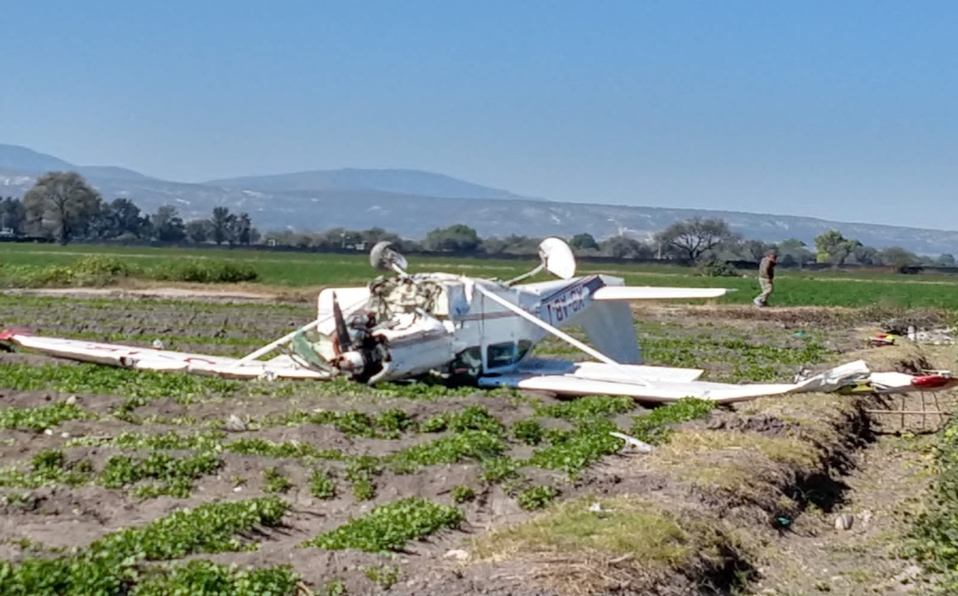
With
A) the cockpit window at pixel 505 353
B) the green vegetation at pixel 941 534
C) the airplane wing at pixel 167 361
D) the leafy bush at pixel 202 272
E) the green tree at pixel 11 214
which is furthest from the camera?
the green tree at pixel 11 214

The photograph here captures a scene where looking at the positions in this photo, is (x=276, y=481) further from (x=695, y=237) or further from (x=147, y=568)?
(x=695, y=237)

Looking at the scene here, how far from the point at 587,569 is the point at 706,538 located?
1.80m

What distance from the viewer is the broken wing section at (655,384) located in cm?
1636

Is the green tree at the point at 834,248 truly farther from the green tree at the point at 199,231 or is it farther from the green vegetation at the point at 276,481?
the green vegetation at the point at 276,481

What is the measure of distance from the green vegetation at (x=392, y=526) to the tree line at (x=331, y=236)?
99.0 m

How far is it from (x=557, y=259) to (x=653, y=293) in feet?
5.80

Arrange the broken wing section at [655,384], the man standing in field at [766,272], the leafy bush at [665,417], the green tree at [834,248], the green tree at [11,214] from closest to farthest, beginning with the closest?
the leafy bush at [665,417], the broken wing section at [655,384], the man standing in field at [766,272], the green tree at [834,248], the green tree at [11,214]

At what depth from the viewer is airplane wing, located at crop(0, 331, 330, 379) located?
1850 cm

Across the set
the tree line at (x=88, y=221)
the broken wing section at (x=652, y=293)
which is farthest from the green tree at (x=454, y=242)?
the broken wing section at (x=652, y=293)

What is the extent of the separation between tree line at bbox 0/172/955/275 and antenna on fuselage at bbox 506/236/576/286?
284ft

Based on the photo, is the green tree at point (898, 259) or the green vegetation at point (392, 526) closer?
the green vegetation at point (392, 526)

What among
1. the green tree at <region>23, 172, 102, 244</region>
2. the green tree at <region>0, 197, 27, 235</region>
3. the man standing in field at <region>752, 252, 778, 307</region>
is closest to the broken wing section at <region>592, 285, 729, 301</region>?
the man standing in field at <region>752, 252, 778, 307</region>

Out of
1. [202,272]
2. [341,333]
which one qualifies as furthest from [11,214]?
[341,333]

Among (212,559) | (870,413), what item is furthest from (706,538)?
(870,413)
